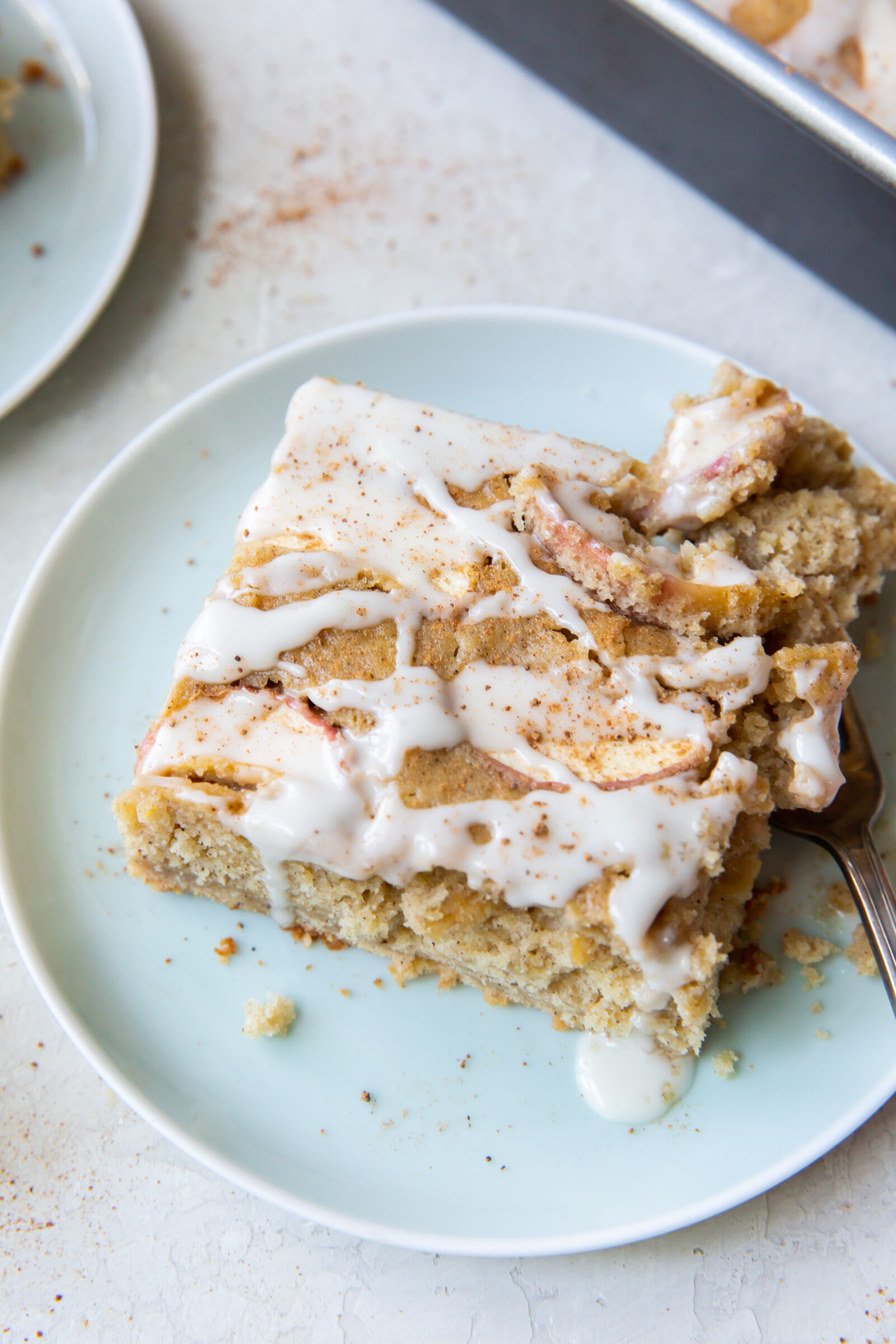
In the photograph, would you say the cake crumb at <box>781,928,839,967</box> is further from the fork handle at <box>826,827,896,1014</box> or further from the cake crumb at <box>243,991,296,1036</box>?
the cake crumb at <box>243,991,296,1036</box>

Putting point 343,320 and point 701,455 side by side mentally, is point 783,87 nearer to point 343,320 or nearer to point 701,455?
point 701,455

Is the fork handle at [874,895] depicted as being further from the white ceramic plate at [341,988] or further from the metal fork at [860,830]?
the white ceramic plate at [341,988]

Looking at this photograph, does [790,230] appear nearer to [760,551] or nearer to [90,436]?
[760,551]

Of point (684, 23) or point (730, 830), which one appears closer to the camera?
point (730, 830)

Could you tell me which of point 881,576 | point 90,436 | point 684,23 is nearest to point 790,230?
point 684,23

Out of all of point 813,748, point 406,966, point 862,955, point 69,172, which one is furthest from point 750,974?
point 69,172
